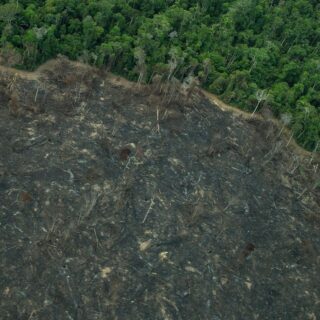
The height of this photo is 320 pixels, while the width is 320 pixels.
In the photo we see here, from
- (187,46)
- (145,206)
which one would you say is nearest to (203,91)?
(187,46)

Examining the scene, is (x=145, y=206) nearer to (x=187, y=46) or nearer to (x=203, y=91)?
(x=203, y=91)

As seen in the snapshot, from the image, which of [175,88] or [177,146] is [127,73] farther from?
[177,146]

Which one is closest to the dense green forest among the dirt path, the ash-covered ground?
the dirt path

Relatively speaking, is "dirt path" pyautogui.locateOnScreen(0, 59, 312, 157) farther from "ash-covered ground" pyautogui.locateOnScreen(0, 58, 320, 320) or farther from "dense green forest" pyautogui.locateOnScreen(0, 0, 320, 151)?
"dense green forest" pyautogui.locateOnScreen(0, 0, 320, 151)

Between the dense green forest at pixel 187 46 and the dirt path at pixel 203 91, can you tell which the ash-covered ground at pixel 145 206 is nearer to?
the dirt path at pixel 203 91

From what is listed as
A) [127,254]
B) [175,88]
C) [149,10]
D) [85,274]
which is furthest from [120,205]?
[149,10]

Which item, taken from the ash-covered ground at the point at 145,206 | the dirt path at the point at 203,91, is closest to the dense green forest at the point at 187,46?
the dirt path at the point at 203,91
